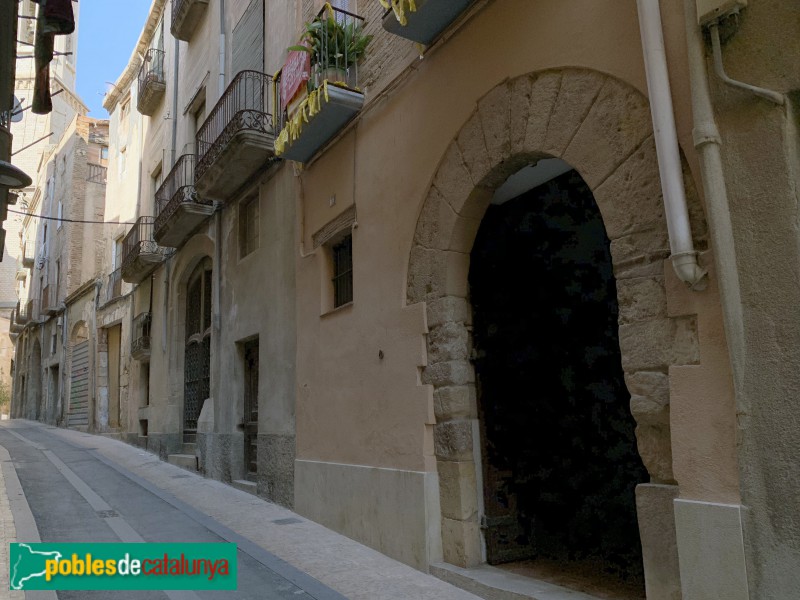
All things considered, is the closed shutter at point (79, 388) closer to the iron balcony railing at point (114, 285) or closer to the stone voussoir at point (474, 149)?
the iron balcony railing at point (114, 285)

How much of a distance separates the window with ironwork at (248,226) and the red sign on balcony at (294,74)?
109 inches

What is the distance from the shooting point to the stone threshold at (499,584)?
177 inches

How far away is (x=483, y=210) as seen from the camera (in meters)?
5.64

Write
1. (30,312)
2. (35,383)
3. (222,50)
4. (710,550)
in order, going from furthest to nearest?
1. (30,312)
2. (35,383)
3. (222,50)
4. (710,550)

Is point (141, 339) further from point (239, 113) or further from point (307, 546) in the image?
point (307, 546)

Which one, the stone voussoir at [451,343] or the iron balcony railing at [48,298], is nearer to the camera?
the stone voussoir at [451,343]

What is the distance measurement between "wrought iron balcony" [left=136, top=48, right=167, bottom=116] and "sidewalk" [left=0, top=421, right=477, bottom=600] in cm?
1006

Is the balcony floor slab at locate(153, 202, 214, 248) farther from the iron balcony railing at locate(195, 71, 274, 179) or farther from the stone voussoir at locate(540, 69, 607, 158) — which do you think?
the stone voussoir at locate(540, 69, 607, 158)

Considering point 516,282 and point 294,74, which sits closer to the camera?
point 516,282

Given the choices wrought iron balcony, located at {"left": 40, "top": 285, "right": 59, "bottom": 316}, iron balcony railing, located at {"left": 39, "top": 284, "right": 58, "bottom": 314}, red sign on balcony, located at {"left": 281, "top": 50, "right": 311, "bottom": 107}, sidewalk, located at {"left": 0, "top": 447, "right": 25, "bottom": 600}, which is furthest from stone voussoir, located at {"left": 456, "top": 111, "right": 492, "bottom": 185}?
iron balcony railing, located at {"left": 39, "top": 284, "right": 58, "bottom": 314}

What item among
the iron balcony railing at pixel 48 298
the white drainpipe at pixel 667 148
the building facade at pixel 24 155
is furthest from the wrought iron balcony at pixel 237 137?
the building facade at pixel 24 155

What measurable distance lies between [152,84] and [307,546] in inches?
535

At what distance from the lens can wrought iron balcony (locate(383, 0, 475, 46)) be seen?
215 inches

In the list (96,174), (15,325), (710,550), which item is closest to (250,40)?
(710,550)
